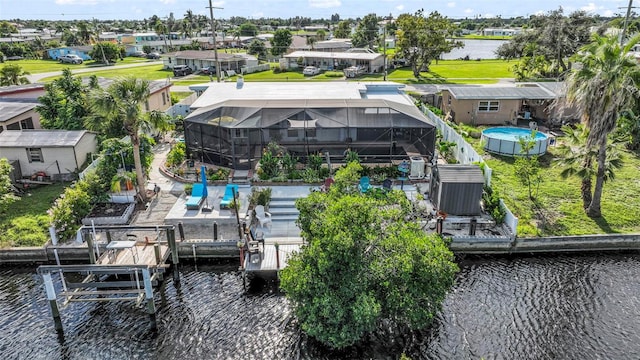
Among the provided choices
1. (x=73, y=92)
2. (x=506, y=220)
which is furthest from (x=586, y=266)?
(x=73, y=92)

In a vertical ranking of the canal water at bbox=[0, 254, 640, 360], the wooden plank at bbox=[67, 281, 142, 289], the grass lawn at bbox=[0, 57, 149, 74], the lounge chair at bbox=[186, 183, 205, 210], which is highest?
the grass lawn at bbox=[0, 57, 149, 74]

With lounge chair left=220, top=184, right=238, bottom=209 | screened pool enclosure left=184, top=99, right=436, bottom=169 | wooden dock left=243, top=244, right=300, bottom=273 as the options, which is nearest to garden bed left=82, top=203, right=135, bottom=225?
lounge chair left=220, top=184, right=238, bottom=209

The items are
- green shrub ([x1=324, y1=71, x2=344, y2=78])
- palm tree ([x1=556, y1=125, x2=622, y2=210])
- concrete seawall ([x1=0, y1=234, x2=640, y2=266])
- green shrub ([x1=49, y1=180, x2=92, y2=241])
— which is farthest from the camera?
green shrub ([x1=324, y1=71, x2=344, y2=78])

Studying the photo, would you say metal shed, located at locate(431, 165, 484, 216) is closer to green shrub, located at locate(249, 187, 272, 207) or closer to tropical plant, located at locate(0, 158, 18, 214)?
green shrub, located at locate(249, 187, 272, 207)

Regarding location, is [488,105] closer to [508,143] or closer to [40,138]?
[508,143]

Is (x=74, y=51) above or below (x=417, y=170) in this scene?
above

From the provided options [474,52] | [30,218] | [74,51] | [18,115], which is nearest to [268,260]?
[30,218]

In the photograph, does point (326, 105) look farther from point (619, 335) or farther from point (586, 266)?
point (619, 335)
